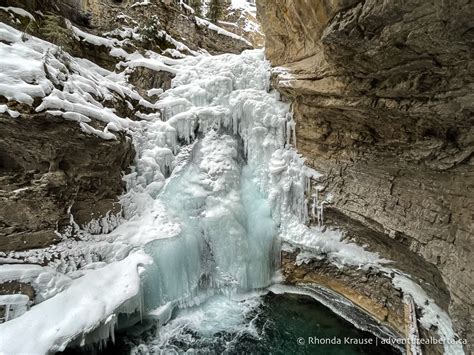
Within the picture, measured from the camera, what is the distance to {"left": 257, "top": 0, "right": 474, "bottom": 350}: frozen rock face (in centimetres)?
353

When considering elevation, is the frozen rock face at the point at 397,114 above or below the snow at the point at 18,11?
below

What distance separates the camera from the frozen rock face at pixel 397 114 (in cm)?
353

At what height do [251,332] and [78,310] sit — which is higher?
[78,310]

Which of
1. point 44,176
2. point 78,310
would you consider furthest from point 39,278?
point 44,176

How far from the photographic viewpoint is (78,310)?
4.70 m

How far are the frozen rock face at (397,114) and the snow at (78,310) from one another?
529cm

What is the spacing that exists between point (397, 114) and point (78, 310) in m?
6.77

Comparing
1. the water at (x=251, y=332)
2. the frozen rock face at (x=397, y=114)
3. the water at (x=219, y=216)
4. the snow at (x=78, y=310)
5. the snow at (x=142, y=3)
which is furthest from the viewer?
the snow at (x=142, y=3)

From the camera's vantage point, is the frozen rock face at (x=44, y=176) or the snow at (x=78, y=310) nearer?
the snow at (x=78, y=310)

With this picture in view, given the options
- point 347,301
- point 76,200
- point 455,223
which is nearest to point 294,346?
point 347,301

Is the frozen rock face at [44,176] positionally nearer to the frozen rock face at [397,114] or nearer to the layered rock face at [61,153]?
the layered rock face at [61,153]

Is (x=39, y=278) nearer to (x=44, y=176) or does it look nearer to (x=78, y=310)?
(x=78, y=310)

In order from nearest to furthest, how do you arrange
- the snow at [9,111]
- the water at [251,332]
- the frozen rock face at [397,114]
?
the frozen rock face at [397,114] → the snow at [9,111] → the water at [251,332]

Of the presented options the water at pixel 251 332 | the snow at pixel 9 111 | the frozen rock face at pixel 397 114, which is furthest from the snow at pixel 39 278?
the frozen rock face at pixel 397 114
